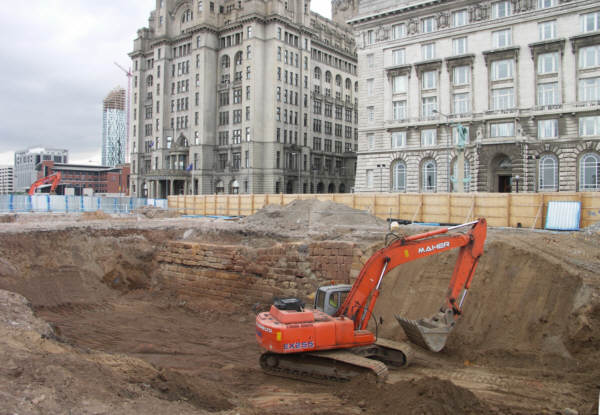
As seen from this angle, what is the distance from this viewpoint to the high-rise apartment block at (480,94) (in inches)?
1396

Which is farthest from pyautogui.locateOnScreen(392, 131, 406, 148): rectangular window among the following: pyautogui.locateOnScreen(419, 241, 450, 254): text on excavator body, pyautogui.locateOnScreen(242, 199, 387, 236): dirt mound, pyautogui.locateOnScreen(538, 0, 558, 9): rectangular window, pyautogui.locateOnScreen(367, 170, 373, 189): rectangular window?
pyautogui.locateOnScreen(419, 241, 450, 254): text on excavator body

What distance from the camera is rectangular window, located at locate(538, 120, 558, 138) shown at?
A: 36.3 metres

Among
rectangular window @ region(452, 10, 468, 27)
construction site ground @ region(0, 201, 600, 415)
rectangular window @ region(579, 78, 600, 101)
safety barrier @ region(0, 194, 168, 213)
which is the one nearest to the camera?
construction site ground @ region(0, 201, 600, 415)

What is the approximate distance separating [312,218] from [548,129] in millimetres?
23226

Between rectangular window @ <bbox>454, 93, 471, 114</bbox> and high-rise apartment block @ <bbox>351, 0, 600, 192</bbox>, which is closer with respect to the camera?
high-rise apartment block @ <bbox>351, 0, 600, 192</bbox>

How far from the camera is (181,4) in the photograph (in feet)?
241

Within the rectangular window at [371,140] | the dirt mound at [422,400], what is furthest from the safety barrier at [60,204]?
the dirt mound at [422,400]

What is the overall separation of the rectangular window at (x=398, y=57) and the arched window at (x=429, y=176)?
9884 mm

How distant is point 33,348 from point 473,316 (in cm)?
1104

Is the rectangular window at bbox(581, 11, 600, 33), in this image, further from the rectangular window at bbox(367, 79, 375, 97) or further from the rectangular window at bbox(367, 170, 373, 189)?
the rectangular window at bbox(367, 170, 373, 189)

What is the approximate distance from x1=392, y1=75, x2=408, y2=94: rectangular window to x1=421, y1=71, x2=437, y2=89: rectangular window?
1.77 meters

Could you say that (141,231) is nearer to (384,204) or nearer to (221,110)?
(384,204)

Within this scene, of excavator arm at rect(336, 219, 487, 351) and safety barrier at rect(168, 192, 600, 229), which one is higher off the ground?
safety barrier at rect(168, 192, 600, 229)

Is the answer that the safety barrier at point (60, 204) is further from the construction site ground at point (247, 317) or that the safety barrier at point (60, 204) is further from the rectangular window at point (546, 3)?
the rectangular window at point (546, 3)
